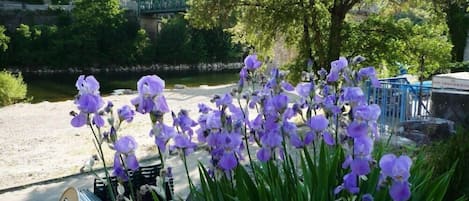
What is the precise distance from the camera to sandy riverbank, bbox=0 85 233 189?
20.7 ft

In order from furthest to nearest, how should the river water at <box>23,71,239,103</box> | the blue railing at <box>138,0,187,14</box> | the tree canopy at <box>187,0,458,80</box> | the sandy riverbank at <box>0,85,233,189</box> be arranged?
1. the blue railing at <box>138,0,187,14</box>
2. the river water at <box>23,71,239,103</box>
3. the tree canopy at <box>187,0,458,80</box>
4. the sandy riverbank at <box>0,85,233,189</box>

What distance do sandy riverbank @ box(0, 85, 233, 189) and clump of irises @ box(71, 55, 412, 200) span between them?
2.14 m

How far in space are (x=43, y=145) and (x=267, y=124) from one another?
8143 mm

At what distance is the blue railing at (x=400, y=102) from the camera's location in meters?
7.11

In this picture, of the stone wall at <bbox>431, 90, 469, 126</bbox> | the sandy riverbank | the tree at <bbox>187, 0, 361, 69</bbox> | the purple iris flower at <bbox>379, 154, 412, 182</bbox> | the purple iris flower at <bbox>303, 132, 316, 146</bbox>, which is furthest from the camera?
the tree at <bbox>187, 0, 361, 69</bbox>

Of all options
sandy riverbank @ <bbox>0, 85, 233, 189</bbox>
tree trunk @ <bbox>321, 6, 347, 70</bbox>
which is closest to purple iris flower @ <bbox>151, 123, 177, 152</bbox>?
sandy riverbank @ <bbox>0, 85, 233, 189</bbox>

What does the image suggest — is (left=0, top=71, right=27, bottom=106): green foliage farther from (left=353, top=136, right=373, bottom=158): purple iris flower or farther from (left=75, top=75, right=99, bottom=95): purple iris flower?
(left=353, top=136, right=373, bottom=158): purple iris flower

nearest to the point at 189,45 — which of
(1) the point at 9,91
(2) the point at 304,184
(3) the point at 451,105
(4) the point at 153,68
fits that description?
(4) the point at 153,68

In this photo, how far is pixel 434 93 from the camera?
260 inches

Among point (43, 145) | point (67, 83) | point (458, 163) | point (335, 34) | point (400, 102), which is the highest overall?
point (335, 34)

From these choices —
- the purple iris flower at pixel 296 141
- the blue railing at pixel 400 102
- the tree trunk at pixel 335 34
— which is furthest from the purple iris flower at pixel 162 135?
the tree trunk at pixel 335 34

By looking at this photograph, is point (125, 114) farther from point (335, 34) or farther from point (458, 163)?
point (335, 34)

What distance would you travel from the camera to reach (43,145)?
8.78 metres

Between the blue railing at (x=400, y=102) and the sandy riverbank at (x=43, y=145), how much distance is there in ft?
9.83
